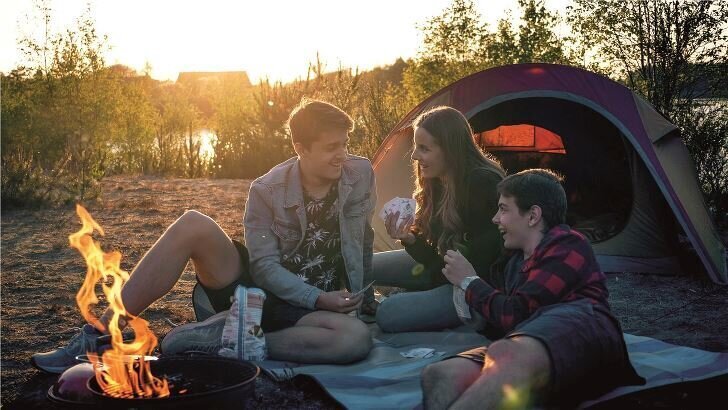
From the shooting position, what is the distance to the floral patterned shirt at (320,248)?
3.69 metres

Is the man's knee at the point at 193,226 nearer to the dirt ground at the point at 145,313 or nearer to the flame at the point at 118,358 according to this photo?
the flame at the point at 118,358

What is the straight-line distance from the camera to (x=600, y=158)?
266 inches

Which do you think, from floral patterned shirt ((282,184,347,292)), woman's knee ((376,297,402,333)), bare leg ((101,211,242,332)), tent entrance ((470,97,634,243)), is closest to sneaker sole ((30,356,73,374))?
bare leg ((101,211,242,332))

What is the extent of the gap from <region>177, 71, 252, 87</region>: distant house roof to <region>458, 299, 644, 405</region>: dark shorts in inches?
1207

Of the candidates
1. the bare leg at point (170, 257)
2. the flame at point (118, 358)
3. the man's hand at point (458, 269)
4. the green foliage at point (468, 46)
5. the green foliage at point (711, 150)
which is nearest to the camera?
the flame at point (118, 358)

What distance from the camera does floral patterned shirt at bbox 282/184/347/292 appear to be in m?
3.69

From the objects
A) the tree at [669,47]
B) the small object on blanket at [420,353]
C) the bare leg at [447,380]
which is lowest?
the small object on blanket at [420,353]

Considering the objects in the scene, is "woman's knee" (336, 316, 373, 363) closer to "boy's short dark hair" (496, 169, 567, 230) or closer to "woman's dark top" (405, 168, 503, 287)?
"woman's dark top" (405, 168, 503, 287)

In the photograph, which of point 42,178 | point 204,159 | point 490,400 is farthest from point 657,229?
point 204,159

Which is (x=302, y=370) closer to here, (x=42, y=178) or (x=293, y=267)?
(x=293, y=267)

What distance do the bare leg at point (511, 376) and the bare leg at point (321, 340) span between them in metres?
1.08

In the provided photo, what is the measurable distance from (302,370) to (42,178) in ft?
23.7

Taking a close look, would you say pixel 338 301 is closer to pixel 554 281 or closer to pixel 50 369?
pixel 554 281

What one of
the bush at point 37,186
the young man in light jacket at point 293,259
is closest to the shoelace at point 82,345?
the young man in light jacket at point 293,259
